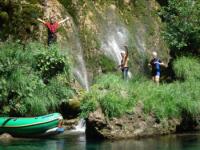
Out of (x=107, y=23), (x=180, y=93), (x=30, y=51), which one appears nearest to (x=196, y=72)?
(x=180, y=93)

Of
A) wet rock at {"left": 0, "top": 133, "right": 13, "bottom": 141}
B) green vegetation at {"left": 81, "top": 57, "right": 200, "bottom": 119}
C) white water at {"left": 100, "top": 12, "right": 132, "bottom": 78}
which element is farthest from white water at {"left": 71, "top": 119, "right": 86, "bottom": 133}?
white water at {"left": 100, "top": 12, "right": 132, "bottom": 78}

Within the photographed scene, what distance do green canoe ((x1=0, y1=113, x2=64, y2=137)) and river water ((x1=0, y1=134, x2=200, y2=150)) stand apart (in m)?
0.38

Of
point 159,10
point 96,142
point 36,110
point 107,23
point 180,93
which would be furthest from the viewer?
point 159,10

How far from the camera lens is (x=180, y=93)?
22.8 meters

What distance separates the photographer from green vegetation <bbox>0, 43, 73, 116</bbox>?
21297mm

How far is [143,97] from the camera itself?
21672 millimetres

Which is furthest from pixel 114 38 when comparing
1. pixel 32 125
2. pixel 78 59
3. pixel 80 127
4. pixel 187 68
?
pixel 32 125

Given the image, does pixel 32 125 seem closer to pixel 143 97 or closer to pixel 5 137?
pixel 5 137

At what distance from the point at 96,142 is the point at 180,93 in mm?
4557

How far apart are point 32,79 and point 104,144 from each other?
4020 mm

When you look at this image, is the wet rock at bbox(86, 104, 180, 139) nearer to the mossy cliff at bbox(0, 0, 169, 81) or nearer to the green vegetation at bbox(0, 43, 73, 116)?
the green vegetation at bbox(0, 43, 73, 116)

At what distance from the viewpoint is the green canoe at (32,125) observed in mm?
20500

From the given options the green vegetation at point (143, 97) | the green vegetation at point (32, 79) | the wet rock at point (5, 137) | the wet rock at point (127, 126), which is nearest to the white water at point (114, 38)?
the green vegetation at point (143, 97)

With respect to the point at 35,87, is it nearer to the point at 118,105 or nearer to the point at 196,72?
the point at 118,105
